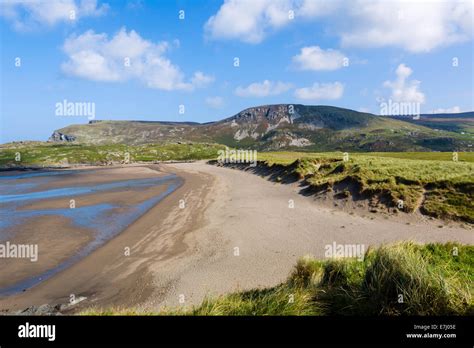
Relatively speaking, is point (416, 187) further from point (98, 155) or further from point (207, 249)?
point (98, 155)

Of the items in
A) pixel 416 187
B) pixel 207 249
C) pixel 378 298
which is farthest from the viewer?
pixel 416 187

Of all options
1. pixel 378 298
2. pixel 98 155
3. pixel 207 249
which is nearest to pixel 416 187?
pixel 207 249

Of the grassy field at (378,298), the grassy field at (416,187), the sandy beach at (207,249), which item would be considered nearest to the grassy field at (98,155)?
the sandy beach at (207,249)

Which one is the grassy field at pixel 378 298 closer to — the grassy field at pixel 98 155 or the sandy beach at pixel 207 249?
the sandy beach at pixel 207 249

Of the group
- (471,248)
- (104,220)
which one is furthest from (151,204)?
(471,248)

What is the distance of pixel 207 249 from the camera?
20.6 m

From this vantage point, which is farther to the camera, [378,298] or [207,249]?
[207,249]

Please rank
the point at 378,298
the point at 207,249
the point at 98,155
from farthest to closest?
the point at 98,155
the point at 207,249
the point at 378,298

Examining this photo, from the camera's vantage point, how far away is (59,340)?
4633 mm

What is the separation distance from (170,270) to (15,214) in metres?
25.3

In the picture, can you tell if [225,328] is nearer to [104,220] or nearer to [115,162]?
[104,220]

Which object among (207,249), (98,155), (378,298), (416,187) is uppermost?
(98,155)

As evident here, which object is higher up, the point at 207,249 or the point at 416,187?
the point at 416,187

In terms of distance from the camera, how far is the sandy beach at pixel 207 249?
1453 cm
